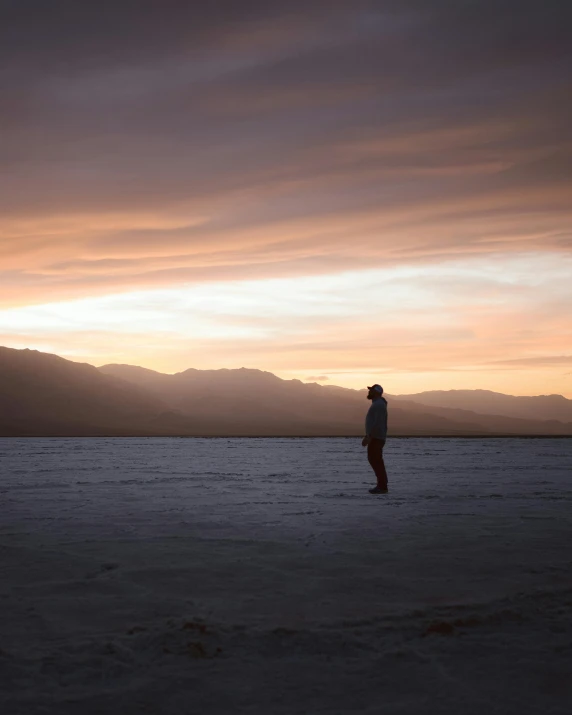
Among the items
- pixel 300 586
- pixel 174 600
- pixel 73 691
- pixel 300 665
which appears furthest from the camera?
pixel 300 586

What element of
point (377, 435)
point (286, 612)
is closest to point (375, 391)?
point (377, 435)

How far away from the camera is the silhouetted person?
13.8m

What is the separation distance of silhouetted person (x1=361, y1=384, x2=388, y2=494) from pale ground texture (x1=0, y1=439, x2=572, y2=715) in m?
3.14

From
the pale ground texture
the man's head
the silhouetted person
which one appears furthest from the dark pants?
the pale ground texture

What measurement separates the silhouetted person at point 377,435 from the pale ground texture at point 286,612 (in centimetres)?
314

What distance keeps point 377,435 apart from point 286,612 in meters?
9.06

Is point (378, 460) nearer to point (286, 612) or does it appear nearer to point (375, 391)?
point (375, 391)

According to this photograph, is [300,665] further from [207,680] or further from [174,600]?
[174,600]

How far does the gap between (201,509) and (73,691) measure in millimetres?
7428

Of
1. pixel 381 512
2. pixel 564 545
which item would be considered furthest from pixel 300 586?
pixel 381 512

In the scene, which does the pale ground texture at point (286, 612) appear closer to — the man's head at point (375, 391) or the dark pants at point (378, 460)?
the dark pants at point (378, 460)

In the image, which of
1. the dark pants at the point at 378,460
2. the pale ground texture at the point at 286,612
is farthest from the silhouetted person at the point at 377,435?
the pale ground texture at the point at 286,612

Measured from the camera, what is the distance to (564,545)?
7844 mm

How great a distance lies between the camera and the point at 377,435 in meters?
14.0
